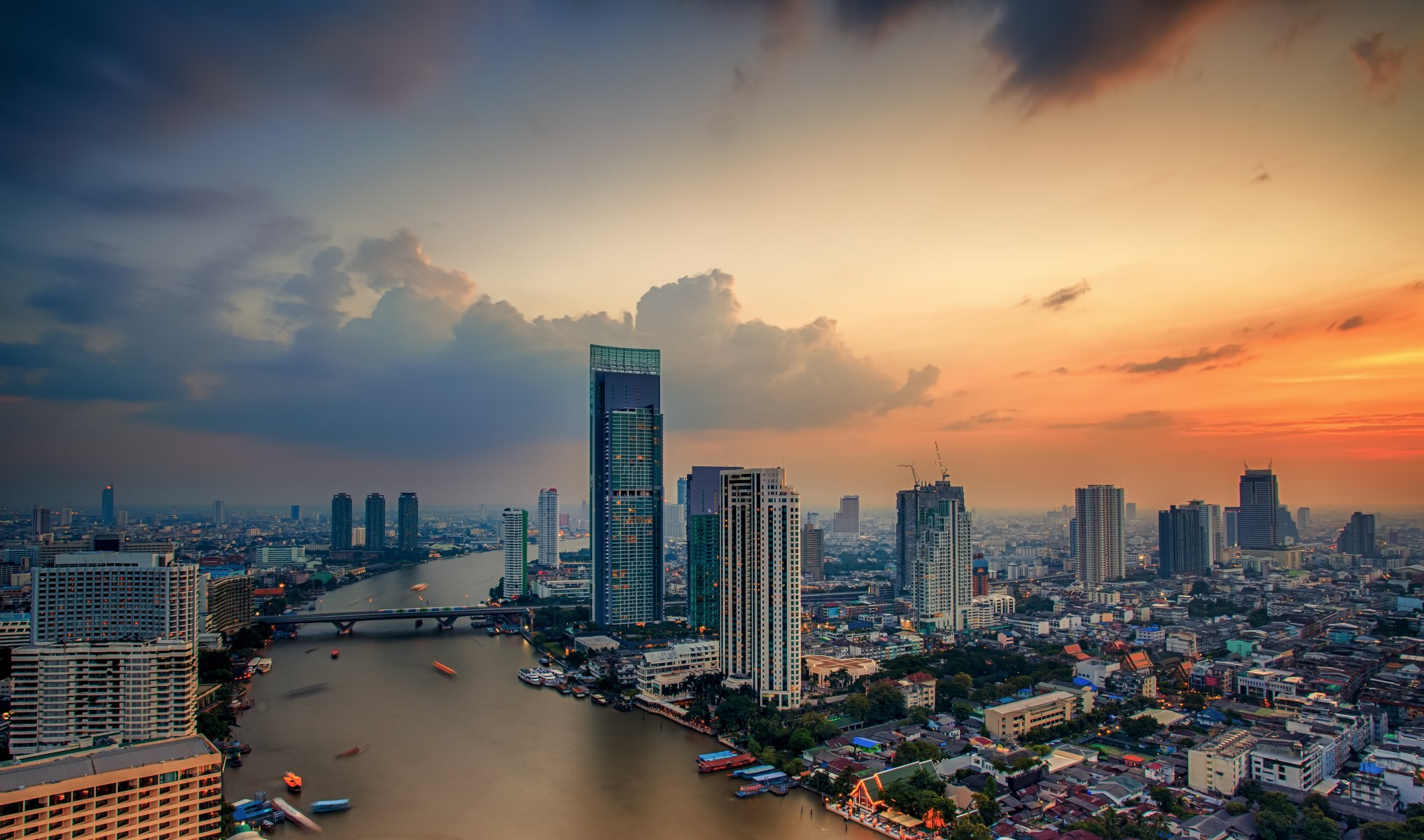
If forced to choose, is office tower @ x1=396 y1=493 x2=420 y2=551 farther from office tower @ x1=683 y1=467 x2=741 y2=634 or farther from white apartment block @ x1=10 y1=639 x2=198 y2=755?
white apartment block @ x1=10 y1=639 x2=198 y2=755

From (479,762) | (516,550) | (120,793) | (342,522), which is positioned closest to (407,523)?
(342,522)

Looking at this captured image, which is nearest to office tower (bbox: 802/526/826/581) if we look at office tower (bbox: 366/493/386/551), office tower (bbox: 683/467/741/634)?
office tower (bbox: 683/467/741/634)

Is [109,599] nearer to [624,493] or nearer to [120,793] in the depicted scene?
[120,793]

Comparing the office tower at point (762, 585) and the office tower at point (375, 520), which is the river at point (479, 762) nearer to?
the office tower at point (762, 585)

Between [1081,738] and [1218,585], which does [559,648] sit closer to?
[1081,738]

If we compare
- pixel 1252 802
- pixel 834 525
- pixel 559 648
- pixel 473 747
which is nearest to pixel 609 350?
pixel 559 648

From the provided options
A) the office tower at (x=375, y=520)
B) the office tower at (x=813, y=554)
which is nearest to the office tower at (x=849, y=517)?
the office tower at (x=813, y=554)
